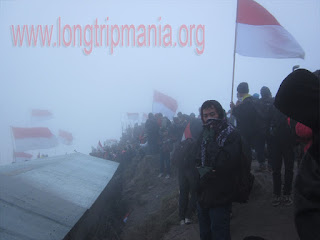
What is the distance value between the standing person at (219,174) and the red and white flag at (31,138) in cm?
1834

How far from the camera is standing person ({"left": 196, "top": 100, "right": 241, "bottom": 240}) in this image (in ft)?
9.38

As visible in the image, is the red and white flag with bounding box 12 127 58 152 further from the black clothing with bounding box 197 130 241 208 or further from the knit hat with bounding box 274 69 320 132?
the knit hat with bounding box 274 69 320 132

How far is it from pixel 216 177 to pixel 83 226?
2611 millimetres

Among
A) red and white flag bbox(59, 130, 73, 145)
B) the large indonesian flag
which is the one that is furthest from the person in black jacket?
red and white flag bbox(59, 130, 73, 145)

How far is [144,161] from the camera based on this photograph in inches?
500

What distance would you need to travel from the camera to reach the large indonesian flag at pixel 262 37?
6.53m

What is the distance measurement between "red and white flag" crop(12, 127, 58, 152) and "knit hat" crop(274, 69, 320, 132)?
19927 millimetres

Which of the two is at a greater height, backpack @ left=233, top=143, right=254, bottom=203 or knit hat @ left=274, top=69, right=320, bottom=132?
knit hat @ left=274, top=69, right=320, bottom=132

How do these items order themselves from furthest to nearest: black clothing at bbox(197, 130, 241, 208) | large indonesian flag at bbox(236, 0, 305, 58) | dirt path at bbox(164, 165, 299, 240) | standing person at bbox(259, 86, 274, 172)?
1. large indonesian flag at bbox(236, 0, 305, 58)
2. standing person at bbox(259, 86, 274, 172)
3. dirt path at bbox(164, 165, 299, 240)
4. black clothing at bbox(197, 130, 241, 208)

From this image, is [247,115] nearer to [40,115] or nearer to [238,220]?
[238,220]

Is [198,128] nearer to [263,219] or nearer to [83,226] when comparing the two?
[263,219]

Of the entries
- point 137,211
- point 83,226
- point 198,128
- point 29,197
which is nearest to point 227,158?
point 83,226

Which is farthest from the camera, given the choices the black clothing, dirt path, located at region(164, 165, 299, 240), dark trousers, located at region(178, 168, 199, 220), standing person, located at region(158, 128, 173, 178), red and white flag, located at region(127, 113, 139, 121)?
red and white flag, located at region(127, 113, 139, 121)

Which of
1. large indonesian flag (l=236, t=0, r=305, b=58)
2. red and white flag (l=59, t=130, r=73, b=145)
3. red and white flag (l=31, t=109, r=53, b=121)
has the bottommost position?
red and white flag (l=59, t=130, r=73, b=145)
